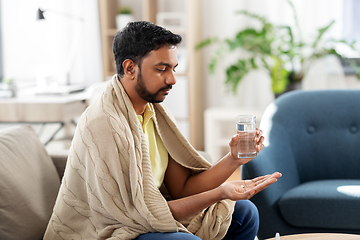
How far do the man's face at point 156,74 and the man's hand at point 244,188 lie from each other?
346mm

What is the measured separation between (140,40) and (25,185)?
0.66 metres

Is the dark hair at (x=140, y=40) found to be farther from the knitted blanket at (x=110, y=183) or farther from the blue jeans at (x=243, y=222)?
the blue jeans at (x=243, y=222)

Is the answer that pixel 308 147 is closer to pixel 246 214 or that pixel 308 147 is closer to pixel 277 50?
pixel 246 214

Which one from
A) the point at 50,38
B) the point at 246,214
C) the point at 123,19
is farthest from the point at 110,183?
the point at 50,38

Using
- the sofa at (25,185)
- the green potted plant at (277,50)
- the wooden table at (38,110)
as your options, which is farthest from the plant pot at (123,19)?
the sofa at (25,185)

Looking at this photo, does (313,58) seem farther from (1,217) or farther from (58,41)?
(1,217)

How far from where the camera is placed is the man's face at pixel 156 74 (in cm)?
120

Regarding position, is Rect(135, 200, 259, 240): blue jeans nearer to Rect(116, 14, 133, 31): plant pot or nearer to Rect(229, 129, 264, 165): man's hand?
Rect(229, 129, 264, 165): man's hand

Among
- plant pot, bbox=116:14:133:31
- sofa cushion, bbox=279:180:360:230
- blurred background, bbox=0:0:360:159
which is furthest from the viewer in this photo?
plant pot, bbox=116:14:133:31

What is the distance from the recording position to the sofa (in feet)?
4.34

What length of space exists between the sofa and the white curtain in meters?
2.37

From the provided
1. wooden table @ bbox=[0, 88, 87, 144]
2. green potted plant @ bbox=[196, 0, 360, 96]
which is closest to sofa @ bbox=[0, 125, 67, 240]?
wooden table @ bbox=[0, 88, 87, 144]

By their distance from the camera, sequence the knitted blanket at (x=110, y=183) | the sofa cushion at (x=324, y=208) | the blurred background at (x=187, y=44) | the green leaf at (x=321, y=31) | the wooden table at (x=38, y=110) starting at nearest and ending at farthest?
the knitted blanket at (x=110, y=183), the sofa cushion at (x=324, y=208), the wooden table at (x=38, y=110), the green leaf at (x=321, y=31), the blurred background at (x=187, y=44)

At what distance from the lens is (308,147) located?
2.15m
